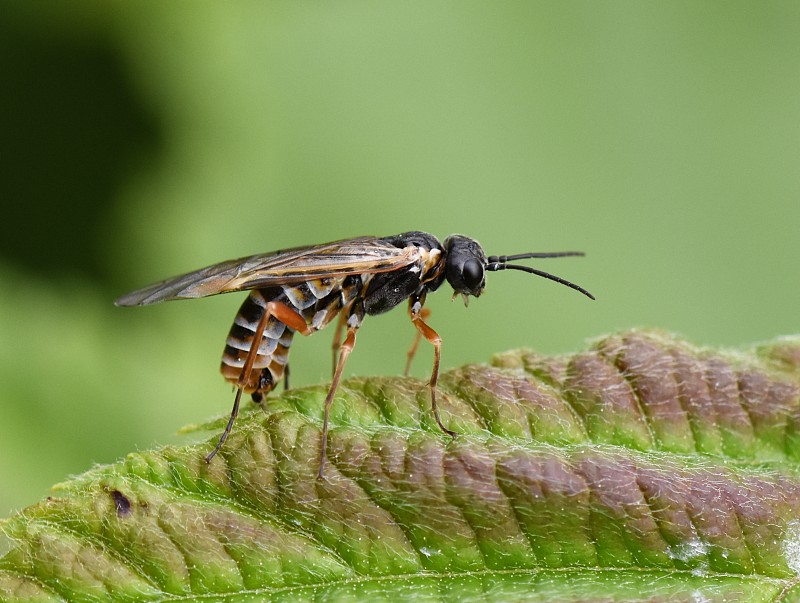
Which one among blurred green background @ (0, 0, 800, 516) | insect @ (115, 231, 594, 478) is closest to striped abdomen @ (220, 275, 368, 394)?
insect @ (115, 231, 594, 478)

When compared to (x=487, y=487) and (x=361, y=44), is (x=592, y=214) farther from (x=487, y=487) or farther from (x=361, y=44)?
(x=487, y=487)

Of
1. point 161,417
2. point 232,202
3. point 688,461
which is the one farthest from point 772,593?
point 232,202

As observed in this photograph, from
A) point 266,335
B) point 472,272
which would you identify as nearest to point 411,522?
point 266,335

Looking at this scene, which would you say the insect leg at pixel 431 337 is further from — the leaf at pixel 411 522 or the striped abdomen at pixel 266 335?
the striped abdomen at pixel 266 335

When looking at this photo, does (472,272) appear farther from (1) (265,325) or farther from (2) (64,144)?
(2) (64,144)

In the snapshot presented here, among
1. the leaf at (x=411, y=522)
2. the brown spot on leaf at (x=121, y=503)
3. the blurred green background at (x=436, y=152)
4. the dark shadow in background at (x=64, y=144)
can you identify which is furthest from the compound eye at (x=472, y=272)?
the dark shadow in background at (x=64, y=144)

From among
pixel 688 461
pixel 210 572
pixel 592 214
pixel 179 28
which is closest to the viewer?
pixel 210 572

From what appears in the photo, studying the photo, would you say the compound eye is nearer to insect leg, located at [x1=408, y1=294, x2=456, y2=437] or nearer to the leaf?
insect leg, located at [x1=408, y1=294, x2=456, y2=437]

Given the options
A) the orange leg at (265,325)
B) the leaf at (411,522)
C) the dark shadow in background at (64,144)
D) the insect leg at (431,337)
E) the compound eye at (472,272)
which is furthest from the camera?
the dark shadow in background at (64,144)
